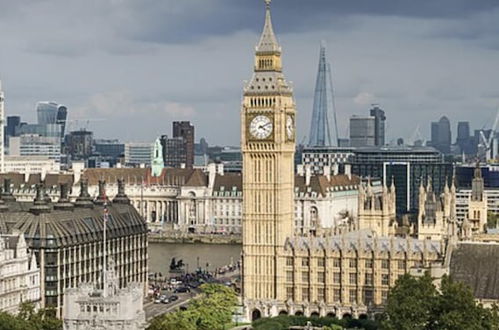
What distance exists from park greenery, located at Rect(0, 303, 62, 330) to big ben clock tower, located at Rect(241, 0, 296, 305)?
898 inches

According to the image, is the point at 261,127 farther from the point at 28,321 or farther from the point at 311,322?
the point at 28,321

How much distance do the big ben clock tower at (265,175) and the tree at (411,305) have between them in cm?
2296

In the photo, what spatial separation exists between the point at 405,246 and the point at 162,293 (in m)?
→ 27.2

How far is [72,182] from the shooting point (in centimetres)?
17038

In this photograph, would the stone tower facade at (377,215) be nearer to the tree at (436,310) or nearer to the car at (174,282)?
the car at (174,282)

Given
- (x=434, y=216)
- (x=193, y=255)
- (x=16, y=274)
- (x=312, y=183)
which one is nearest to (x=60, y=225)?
(x=16, y=274)

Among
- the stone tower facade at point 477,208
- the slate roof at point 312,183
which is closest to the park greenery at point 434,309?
the stone tower facade at point 477,208

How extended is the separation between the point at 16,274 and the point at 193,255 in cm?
6005

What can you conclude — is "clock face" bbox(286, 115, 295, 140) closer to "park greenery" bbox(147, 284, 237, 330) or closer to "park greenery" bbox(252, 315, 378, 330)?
"park greenery" bbox(147, 284, 237, 330)

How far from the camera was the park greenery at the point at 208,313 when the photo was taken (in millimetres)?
68438

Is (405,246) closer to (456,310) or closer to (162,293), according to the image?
(456,310)

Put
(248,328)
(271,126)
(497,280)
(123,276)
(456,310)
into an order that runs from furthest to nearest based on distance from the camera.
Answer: (123,276)
(271,126)
(248,328)
(497,280)
(456,310)

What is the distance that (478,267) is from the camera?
7238 cm

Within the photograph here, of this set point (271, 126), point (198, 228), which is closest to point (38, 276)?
point (271, 126)
